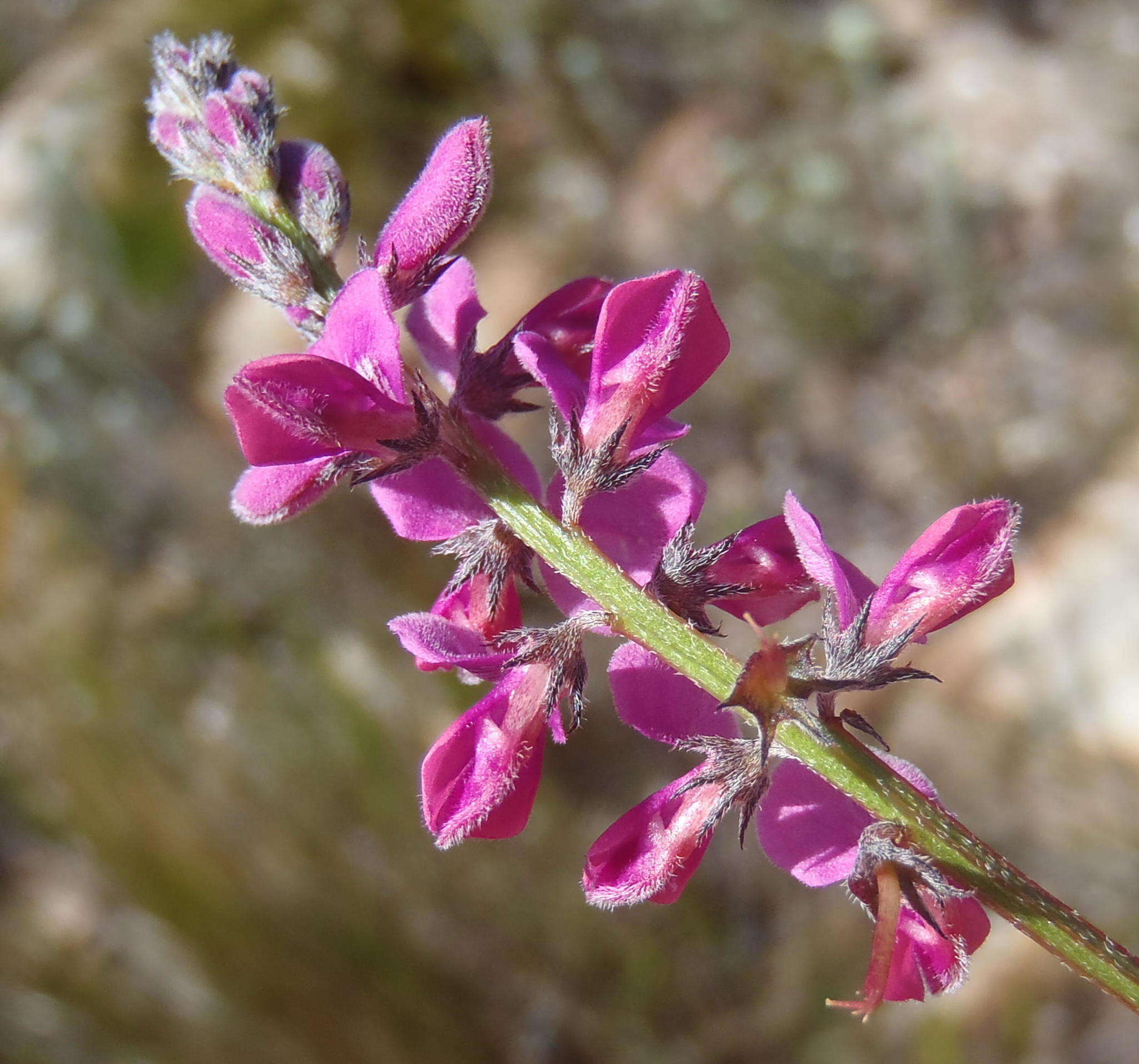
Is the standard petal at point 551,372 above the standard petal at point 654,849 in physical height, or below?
above

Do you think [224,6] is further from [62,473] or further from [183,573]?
[183,573]

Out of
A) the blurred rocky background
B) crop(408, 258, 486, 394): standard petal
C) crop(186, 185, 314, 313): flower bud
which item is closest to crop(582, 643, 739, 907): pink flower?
crop(408, 258, 486, 394): standard petal

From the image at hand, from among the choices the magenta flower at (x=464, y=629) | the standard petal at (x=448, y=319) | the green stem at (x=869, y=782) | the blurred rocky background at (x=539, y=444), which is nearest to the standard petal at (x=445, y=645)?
the magenta flower at (x=464, y=629)

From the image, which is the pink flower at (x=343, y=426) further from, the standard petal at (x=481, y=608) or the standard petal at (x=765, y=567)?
the standard petal at (x=765, y=567)

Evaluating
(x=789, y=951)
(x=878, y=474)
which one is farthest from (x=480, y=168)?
(x=878, y=474)

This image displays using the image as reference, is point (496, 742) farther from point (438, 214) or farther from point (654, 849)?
point (438, 214)

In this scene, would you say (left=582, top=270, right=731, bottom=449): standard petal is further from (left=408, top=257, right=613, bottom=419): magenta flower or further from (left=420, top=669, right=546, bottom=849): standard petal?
(left=420, top=669, right=546, bottom=849): standard petal
